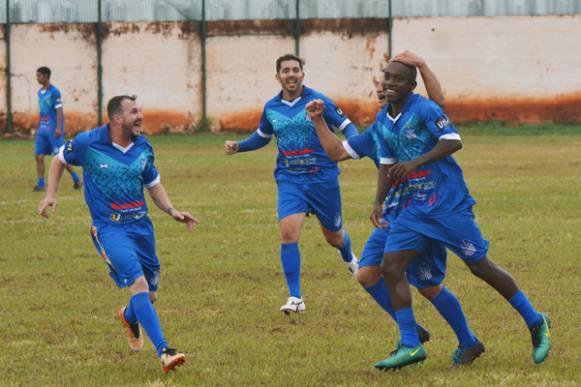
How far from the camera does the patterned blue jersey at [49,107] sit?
2259cm

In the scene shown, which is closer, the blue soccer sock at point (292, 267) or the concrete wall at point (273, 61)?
the blue soccer sock at point (292, 267)

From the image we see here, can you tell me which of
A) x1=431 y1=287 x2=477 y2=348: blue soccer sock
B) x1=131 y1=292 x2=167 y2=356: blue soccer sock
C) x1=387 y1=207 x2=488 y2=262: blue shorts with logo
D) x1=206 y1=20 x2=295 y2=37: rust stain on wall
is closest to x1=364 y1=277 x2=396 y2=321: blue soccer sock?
x1=431 y1=287 x2=477 y2=348: blue soccer sock

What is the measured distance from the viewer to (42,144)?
73.6ft

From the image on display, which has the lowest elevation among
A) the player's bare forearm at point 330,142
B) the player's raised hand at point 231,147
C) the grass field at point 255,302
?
the grass field at point 255,302

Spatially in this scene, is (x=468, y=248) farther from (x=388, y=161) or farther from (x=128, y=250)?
(x=128, y=250)

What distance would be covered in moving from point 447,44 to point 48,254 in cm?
2621

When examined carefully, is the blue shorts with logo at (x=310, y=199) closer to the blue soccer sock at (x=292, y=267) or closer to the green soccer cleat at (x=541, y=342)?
the blue soccer sock at (x=292, y=267)

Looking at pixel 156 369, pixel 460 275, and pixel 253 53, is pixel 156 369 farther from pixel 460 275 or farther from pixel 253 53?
pixel 253 53

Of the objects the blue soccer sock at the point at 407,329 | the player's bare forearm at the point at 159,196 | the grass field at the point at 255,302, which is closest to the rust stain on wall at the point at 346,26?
the grass field at the point at 255,302

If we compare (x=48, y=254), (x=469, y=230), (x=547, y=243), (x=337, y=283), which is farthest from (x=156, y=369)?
(x=547, y=243)

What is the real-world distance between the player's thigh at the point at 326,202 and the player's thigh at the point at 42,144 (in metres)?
12.0

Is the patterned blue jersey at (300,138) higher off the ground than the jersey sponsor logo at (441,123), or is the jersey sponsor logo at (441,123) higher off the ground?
the jersey sponsor logo at (441,123)

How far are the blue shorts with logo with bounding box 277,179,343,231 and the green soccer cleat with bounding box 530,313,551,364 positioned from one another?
342cm

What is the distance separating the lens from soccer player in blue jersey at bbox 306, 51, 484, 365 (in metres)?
7.91
